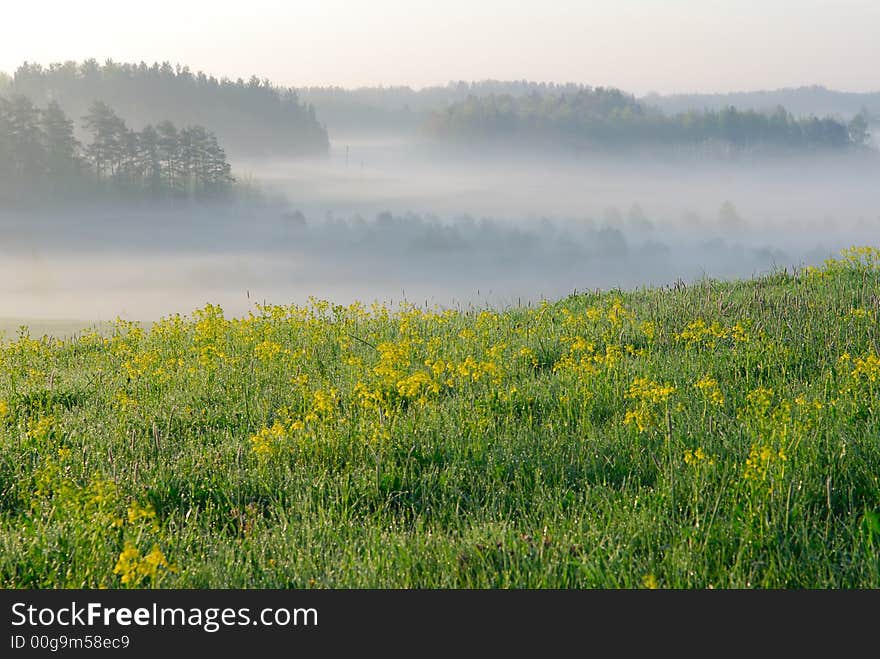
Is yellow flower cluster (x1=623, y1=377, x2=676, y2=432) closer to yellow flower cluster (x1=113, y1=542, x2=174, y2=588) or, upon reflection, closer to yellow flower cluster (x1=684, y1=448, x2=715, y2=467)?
yellow flower cluster (x1=684, y1=448, x2=715, y2=467)

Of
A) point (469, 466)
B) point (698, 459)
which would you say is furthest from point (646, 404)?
point (469, 466)

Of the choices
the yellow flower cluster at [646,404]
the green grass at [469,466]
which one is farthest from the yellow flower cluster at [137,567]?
the yellow flower cluster at [646,404]

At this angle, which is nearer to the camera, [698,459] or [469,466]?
[698,459]

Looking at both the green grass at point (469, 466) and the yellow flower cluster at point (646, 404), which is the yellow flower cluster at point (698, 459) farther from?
the yellow flower cluster at point (646, 404)

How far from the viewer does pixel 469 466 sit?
5.18m

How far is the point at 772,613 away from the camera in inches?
125

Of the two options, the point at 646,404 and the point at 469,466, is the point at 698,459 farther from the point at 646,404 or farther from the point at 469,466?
the point at 469,466

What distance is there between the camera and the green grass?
3818 millimetres

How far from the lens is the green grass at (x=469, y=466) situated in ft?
12.5

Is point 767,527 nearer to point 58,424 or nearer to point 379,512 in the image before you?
point 379,512

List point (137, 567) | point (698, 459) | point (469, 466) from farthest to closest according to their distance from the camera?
point (469, 466), point (698, 459), point (137, 567)

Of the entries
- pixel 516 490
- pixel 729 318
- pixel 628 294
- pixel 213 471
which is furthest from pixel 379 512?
pixel 628 294

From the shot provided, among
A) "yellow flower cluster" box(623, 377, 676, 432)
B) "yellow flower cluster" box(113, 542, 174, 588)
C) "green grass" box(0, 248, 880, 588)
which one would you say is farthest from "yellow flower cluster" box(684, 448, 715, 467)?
"yellow flower cluster" box(113, 542, 174, 588)

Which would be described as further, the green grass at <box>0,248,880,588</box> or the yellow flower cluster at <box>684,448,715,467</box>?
the yellow flower cluster at <box>684,448,715,467</box>
